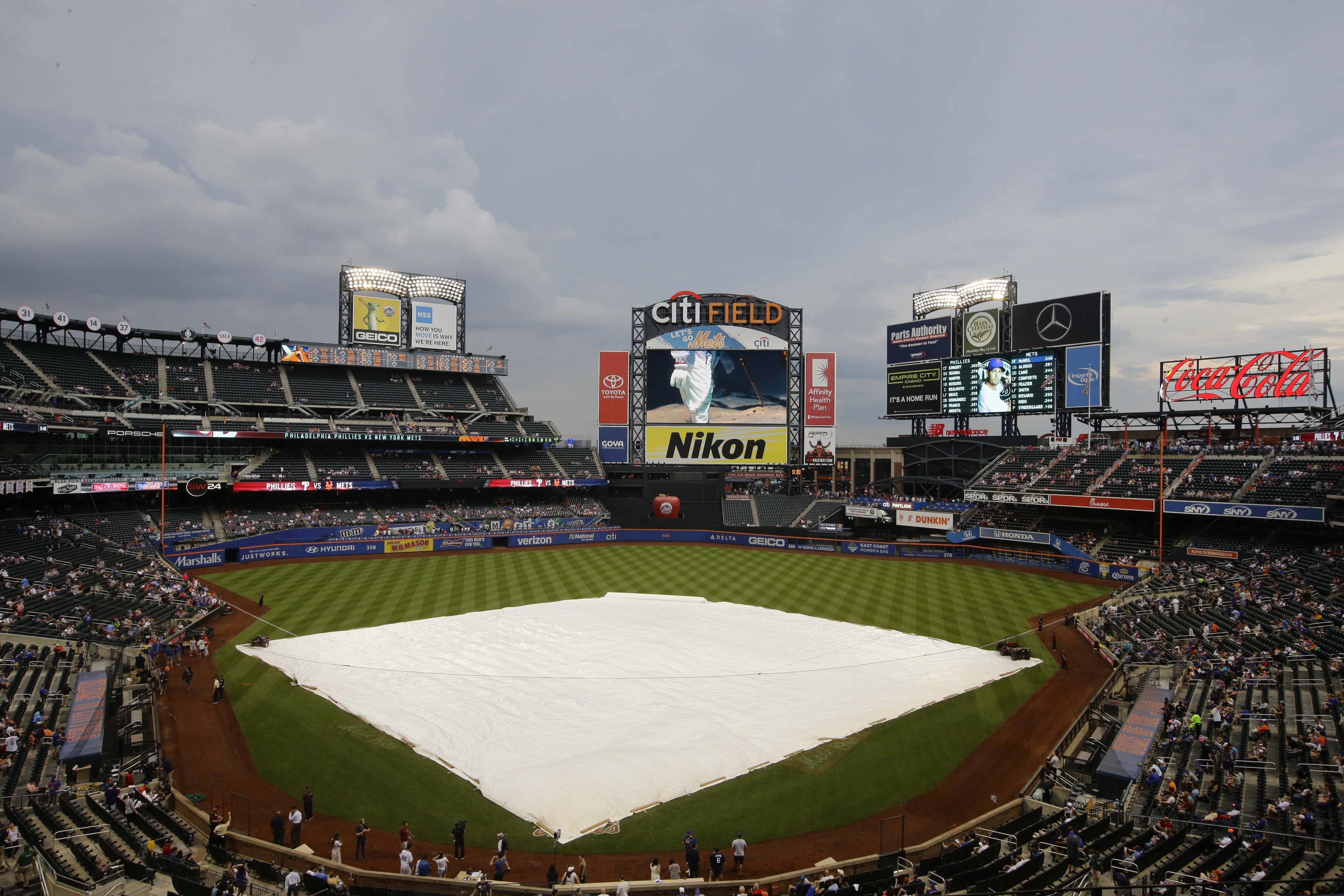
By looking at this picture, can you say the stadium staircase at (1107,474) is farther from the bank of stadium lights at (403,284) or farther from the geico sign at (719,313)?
the bank of stadium lights at (403,284)

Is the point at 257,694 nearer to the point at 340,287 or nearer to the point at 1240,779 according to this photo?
the point at 1240,779

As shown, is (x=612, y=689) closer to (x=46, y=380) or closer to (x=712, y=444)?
(x=712, y=444)

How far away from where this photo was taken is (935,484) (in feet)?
184

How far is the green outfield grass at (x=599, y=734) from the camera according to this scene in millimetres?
14383

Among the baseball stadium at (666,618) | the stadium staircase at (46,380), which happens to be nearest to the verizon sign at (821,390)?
the baseball stadium at (666,618)

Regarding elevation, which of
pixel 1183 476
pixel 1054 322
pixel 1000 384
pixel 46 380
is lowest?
pixel 1183 476

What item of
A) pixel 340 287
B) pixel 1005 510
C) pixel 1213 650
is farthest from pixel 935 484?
pixel 340 287

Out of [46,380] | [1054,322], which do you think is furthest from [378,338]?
[1054,322]

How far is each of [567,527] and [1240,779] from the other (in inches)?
1739

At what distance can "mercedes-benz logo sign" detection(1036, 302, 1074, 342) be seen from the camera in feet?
161

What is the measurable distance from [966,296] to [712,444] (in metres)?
25.1

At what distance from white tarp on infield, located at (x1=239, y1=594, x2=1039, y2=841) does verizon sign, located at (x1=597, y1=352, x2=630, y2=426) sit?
3073 centimetres

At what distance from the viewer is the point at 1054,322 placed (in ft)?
164

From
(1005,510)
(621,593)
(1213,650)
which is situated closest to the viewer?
(1213,650)
